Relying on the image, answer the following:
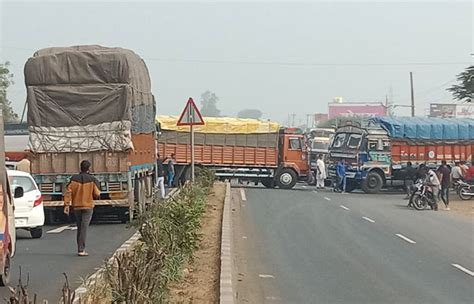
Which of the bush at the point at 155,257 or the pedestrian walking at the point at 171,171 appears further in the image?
the pedestrian walking at the point at 171,171

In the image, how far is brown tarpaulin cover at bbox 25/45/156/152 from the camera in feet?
71.3

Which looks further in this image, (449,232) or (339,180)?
(339,180)

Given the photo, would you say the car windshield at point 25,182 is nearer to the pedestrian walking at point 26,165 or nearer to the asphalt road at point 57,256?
the asphalt road at point 57,256

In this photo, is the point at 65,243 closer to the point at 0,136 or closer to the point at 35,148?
the point at 35,148

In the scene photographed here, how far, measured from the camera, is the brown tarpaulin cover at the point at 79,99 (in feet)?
71.3

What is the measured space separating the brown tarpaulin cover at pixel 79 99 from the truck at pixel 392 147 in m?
21.9

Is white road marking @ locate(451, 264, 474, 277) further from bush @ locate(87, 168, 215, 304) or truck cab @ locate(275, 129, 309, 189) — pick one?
truck cab @ locate(275, 129, 309, 189)

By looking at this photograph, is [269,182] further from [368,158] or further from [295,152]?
[368,158]

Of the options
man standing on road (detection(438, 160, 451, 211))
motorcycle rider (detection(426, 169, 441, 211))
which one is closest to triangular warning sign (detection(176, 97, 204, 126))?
motorcycle rider (detection(426, 169, 441, 211))

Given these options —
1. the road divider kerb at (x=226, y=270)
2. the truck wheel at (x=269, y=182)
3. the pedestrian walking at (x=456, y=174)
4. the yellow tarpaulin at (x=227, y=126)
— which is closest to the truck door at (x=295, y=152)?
the yellow tarpaulin at (x=227, y=126)

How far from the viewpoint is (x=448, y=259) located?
16.8m

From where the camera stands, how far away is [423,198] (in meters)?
31.9

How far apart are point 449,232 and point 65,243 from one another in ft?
33.3

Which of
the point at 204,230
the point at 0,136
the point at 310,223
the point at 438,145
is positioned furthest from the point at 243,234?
the point at 438,145
